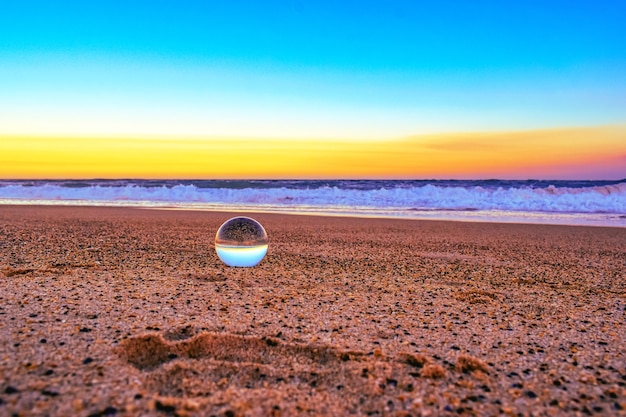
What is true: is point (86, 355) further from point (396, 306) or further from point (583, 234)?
point (583, 234)

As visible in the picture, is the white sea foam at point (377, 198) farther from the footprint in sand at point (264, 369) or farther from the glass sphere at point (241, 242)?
the footprint in sand at point (264, 369)

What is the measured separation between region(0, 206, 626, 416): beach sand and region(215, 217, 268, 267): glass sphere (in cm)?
21

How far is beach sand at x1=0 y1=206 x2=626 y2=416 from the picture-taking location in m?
2.85

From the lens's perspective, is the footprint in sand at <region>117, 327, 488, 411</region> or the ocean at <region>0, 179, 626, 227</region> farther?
the ocean at <region>0, 179, 626, 227</region>

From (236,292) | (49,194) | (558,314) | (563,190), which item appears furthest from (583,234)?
(49,194)

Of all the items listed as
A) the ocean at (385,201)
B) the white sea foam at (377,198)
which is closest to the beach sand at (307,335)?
the ocean at (385,201)

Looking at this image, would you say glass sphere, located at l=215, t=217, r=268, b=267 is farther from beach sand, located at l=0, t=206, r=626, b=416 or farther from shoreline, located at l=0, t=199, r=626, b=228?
shoreline, located at l=0, t=199, r=626, b=228

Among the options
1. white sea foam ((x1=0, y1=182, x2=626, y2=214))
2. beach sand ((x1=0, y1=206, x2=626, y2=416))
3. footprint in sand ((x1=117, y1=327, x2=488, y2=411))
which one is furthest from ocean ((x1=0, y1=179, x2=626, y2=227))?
footprint in sand ((x1=117, y1=327, x2=488, y2=411))

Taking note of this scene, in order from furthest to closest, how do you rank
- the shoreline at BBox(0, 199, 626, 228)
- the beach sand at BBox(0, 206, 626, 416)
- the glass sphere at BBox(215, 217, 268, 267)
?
the shoreline at BBox(0, 199, 626, 228), the glass sphere at BBox(215, 217, 268, 267), the beach sand at BBox(0, 206, 626, 416)

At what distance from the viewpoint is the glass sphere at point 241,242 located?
6703mm

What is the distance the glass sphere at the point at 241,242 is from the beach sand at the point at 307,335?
0.69 ft

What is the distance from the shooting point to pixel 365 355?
3.57 m

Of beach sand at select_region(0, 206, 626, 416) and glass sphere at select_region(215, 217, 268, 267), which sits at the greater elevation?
glass sphere at select_region(215, 217, 268, 267)

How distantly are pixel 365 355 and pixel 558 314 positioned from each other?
2.34 meters
